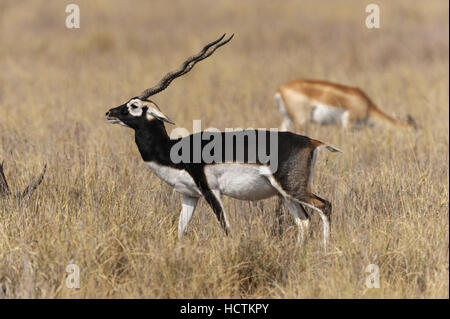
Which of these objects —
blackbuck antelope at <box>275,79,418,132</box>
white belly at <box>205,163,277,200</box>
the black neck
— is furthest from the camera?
blackbuck antelope at <box>275,79,418,132</box>

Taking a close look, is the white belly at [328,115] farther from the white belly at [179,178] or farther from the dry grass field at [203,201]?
the white belly at [179,178]

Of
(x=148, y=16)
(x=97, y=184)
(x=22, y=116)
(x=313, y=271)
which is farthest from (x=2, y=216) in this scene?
(x=148, y=16)

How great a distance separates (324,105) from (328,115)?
0.15 meters

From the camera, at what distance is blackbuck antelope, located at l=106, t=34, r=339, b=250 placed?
4246 millimetres

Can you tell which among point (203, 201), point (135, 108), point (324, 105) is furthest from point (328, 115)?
point (135, 108)

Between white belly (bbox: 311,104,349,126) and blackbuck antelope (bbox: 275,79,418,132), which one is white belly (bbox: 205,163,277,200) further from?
white belly (bbox: 311,104,349,126)

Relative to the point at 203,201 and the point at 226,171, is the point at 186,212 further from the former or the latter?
the point at 203,201

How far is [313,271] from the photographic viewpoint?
418 centimetres

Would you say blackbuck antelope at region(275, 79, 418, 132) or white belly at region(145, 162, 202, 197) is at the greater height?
blackbuck antelope at region(275, 79, 418, 132)

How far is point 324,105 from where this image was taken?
9.66 meters

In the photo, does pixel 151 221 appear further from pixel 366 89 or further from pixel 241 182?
pixel 366 89

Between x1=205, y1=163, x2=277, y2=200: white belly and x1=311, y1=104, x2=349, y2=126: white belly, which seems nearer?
x1=205, y1=163, x2=277, y2=200: white belly

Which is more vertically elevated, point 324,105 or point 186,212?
point 324,105

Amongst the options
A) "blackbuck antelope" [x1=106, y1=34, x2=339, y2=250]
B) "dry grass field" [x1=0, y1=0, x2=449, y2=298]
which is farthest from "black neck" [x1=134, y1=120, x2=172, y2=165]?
"dry grass field" [x1=0, y1=0, x2=449, y2=298]
